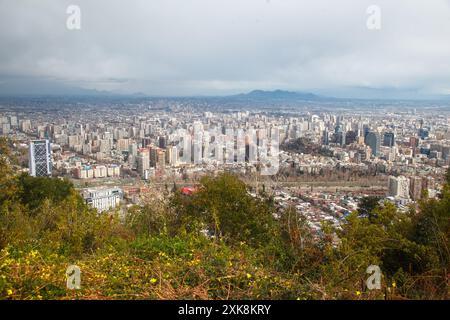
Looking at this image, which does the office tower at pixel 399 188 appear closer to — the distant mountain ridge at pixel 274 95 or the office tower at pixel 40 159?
the distant mountain ridge at pixel 274 95

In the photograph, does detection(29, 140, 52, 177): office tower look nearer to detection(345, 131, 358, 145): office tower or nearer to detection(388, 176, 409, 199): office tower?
detection(388, 176, 409, 199): office tower

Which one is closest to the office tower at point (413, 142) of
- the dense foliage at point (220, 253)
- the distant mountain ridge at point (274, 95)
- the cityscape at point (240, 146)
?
the cityscape at point (240, 146)

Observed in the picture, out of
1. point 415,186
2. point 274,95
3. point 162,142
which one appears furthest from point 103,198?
point 274,95

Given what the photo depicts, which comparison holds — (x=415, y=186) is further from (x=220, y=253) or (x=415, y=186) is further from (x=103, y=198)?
(x=103, y=198)

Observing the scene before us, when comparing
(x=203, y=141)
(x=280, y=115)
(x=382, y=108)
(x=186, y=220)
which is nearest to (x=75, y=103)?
(x=203, y=141)

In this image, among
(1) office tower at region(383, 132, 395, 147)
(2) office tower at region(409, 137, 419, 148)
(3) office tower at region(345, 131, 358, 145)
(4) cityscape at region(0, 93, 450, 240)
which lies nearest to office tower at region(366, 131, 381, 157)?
(4) cityscape at region(0, 93, 450, 240)
